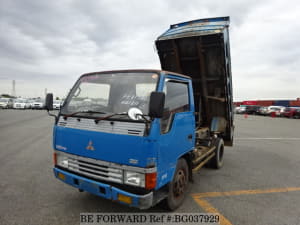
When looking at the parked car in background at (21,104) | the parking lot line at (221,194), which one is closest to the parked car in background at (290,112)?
the parking lot line at (221,194)

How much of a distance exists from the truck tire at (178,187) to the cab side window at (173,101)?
0.77 m

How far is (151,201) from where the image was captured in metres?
2.46

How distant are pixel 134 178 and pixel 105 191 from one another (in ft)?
1.41

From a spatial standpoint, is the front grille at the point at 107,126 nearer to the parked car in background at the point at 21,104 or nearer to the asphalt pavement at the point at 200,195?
the asphalt pavement at the point at 200,195

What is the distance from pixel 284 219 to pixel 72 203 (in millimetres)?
3224

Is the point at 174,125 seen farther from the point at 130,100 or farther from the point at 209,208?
the point at 209,208

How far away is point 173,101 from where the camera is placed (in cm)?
302

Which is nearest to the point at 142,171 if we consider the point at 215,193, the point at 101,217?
the point at 101,217

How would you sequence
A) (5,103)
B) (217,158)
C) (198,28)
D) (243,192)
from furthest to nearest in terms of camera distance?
(5,103) → (217,158) → (198,28) → (243,192)

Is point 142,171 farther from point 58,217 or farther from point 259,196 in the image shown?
point 259,196

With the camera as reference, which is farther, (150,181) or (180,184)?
(180,184)

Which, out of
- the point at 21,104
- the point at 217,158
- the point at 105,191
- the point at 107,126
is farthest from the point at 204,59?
the point at 21,104

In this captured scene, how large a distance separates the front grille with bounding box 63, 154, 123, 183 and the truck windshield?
697 mm

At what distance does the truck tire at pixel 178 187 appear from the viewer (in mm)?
A: 2958
